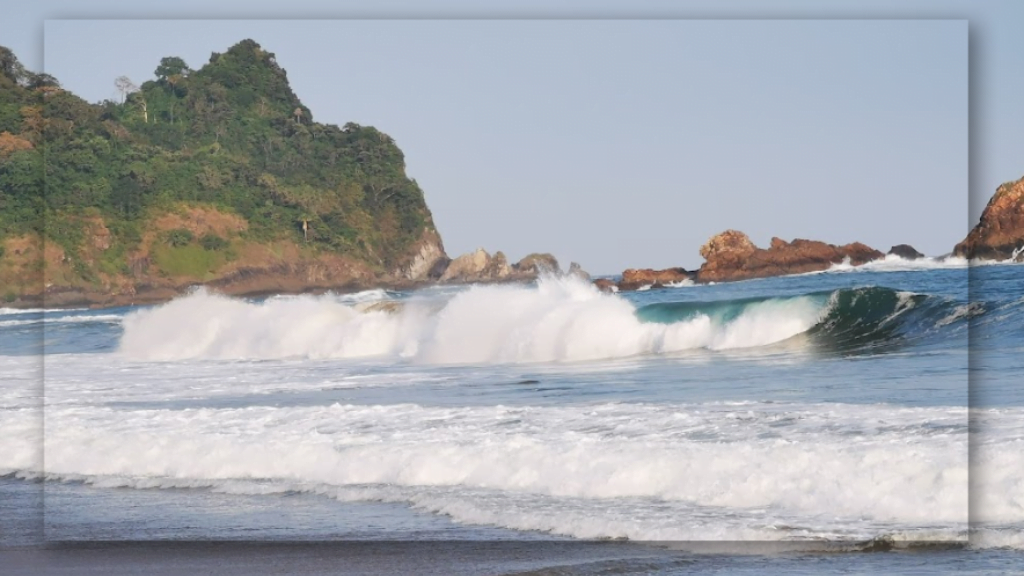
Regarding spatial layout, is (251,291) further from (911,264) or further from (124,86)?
(911,264)

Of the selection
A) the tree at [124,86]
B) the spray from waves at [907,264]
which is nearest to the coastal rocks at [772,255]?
the spray from waves at [907,264]

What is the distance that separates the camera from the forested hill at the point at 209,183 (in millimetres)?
7133

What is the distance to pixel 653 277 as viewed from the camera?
7.68 m

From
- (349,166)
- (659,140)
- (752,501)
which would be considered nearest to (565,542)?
(752,501)

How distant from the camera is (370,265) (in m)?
10.7

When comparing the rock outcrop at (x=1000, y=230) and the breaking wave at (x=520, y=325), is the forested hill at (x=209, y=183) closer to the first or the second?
the breaking wave at (x=520, y=325)

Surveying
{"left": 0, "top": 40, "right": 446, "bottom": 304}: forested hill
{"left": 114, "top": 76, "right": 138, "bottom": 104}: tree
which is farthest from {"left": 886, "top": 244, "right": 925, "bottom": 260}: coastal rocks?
{"left": 114, "top": 76, "right": 138, "bottom": 104}: tree

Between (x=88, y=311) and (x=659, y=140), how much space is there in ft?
26.6

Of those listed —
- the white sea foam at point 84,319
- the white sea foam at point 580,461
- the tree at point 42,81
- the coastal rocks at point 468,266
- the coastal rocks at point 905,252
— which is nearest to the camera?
the white sea foam at point 580,461

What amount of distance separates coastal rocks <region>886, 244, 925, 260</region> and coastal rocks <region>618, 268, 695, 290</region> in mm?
1263

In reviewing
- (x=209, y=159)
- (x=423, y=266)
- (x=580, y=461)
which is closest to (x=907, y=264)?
(x=580, y=461)

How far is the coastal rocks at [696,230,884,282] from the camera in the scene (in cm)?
698

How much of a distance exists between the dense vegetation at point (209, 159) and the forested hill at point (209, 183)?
0.02 meters

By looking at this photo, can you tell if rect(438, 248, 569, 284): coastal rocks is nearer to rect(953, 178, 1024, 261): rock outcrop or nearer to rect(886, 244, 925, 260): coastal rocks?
rect(886, 244, 925, 260): coastal rocks
